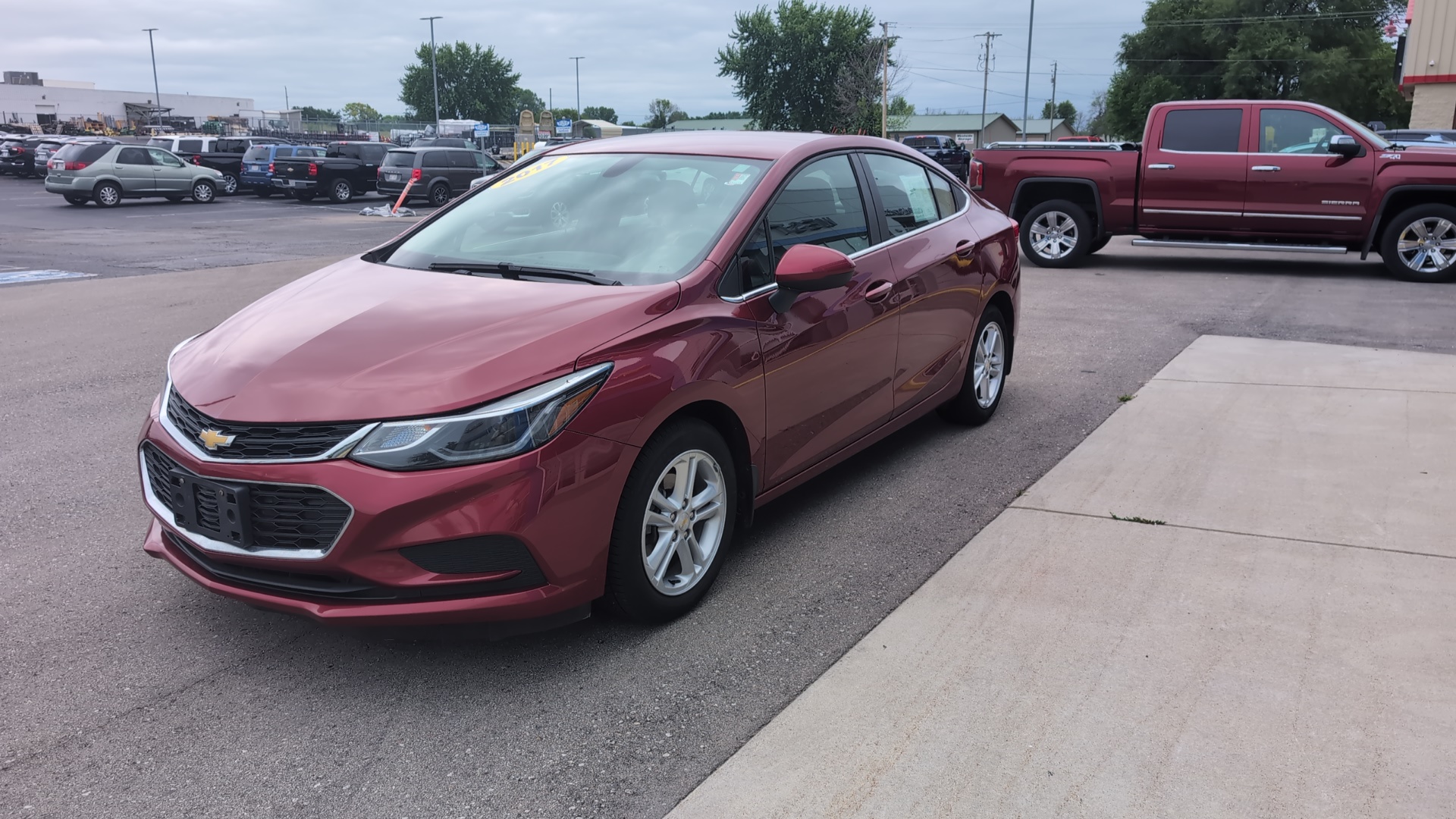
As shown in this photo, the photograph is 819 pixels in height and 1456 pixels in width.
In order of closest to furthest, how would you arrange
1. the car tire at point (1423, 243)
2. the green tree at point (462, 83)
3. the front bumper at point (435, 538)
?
the front bumper at point (435, 538) < the car tire at point (1423, 243) < the green tree at point (462, 83)

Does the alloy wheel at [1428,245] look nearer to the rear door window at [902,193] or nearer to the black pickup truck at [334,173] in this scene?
the rear door window at [902,193]

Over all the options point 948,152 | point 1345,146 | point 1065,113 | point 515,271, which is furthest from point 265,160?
point 1065,113

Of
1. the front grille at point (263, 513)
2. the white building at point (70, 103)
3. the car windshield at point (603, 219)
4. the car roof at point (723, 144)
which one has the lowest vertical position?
the front grille at point (263, 513)

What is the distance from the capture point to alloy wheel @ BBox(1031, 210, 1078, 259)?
13.4 m

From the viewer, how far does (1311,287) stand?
455 inches

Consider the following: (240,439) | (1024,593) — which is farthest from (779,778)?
(240,439)

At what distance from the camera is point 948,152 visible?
134 ft

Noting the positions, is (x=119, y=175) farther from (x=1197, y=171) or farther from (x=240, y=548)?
(x=240, y=548)

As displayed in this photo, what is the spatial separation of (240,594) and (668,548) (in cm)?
132

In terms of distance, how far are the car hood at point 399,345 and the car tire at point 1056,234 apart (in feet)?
35.4

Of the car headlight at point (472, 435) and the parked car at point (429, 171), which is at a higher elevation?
the parked car at point (429, 171)

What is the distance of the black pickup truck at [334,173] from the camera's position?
30500 mm

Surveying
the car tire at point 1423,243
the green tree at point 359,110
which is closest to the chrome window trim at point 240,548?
the car tire at point 1423,243

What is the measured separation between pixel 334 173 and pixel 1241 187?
25.9 metres
